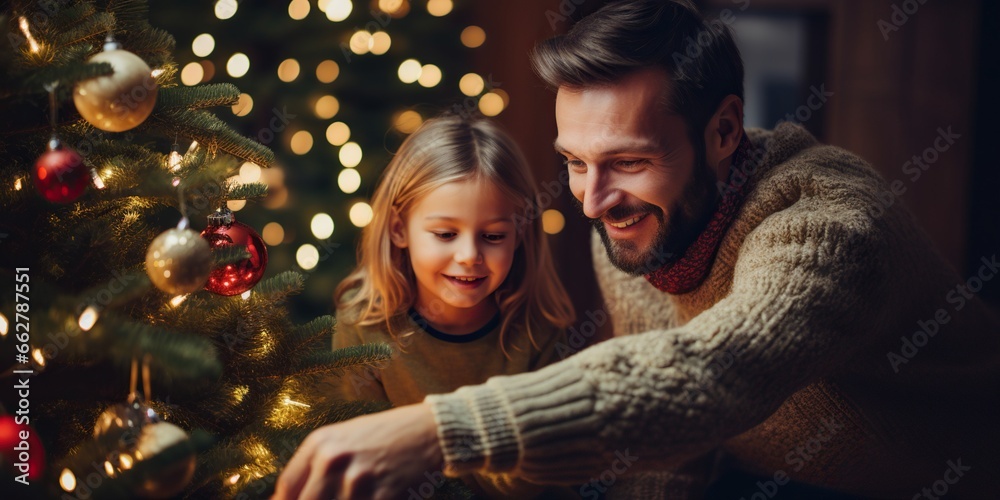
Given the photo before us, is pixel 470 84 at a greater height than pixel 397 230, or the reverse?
pixel 470 84

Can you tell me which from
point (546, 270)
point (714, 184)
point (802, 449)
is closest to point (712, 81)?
point (714, 184)

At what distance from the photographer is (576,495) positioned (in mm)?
1450

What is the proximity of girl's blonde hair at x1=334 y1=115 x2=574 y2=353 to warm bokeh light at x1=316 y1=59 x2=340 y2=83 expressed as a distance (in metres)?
0.87

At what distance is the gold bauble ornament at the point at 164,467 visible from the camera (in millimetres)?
701

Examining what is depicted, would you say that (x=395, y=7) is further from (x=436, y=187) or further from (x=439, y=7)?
(x=436, y=187)

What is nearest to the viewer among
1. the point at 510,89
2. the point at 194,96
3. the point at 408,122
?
the point at 194,96

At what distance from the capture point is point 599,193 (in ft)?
4.21

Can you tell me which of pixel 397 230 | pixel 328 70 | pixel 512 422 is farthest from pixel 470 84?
pixel 512 422

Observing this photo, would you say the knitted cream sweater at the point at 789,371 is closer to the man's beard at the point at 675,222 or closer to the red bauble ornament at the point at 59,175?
the man's beard at the point at 675,222

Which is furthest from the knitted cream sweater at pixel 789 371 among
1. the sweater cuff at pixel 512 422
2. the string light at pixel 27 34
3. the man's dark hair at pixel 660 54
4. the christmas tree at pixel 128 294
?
the string light at pixel 27 34

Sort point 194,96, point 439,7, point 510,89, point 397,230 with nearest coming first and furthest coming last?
point 194,96 → point 397,230 → point 439,7 → point 510,89

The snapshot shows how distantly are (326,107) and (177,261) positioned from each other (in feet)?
5.43

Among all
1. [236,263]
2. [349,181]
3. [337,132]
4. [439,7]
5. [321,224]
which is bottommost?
[321,224]

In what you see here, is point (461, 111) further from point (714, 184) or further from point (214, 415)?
point (214, 415)
